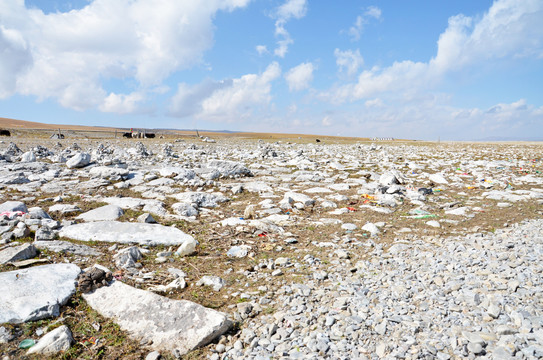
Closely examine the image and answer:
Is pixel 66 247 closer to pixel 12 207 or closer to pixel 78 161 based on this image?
pixel 12 207

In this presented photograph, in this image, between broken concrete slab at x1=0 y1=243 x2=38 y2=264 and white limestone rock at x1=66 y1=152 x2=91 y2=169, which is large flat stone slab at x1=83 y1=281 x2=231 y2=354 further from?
white limestone rock at x1=66 y1=152 x2=91 y2=169

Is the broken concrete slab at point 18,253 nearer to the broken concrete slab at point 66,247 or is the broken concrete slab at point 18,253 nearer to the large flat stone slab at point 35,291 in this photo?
the broken concrete slab at point 66,247

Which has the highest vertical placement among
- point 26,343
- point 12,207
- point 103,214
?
point 12,207

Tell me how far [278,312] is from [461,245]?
3379 mm

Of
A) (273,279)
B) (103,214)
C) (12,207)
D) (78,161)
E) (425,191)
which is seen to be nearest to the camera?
(273,279)

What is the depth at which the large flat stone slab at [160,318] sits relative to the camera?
9.68 ft

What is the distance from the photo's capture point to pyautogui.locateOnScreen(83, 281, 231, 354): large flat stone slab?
2.95 meters

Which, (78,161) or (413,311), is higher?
(78,161)

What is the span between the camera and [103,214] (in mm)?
6562

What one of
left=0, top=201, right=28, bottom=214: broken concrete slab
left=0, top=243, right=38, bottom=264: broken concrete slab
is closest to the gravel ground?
left=0, top=243, right=38, bottom=264: broken concrete slab

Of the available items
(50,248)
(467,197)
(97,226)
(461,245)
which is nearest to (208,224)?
(97,226)

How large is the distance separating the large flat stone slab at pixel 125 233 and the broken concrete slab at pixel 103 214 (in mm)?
690

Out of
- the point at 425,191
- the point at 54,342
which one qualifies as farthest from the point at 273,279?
the point at 425,191

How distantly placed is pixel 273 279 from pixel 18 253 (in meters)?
3.71
